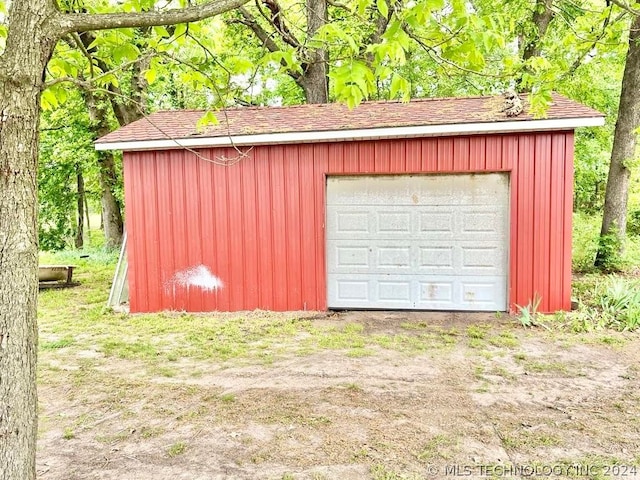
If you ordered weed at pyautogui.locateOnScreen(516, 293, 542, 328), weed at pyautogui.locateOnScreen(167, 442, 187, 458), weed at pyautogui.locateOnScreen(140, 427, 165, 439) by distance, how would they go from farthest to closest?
weed at pyautogui.locateOnScreen(516, 293, 542, 328) < weed at pyautogui.locateOnScreen(140, 427, 165, 439) < weed at pyautogui.locateOnScreen(167, 442, 187, 458)

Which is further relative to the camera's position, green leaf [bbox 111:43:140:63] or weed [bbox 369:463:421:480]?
green leaf [bbox 111:43:140:63]

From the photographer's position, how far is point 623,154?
8859 millimetres

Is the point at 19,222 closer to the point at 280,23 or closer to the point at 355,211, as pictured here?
the point at 280,23

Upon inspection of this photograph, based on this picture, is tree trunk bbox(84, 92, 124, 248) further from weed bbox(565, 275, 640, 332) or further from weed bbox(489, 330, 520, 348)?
weed bbox(565, 275, 640, 332)

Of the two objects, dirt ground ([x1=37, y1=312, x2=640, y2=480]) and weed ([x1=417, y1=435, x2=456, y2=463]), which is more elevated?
weed ([x1=417, y1=435, x2=456, y2=463])

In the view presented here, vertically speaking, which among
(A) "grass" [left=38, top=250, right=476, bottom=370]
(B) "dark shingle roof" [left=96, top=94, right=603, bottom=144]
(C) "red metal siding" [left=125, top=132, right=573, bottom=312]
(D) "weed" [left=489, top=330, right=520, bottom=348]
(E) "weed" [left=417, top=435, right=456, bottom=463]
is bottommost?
(A) "grass" [left=38, top=250, right=476, bottom=370]

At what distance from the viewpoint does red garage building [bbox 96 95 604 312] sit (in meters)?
6.35

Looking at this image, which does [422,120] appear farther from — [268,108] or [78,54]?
[78,54]

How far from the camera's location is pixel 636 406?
3.51 m

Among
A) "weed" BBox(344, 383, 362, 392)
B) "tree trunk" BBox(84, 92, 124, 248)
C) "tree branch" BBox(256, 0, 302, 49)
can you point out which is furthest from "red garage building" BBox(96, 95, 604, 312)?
"tree trunk" BBox(84, 92, 124, 248)

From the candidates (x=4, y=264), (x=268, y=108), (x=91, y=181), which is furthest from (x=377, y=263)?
(x=91, y=181)

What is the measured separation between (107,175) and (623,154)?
12.5 meters

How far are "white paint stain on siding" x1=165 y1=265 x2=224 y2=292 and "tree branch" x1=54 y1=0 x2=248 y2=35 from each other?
527 centimetres

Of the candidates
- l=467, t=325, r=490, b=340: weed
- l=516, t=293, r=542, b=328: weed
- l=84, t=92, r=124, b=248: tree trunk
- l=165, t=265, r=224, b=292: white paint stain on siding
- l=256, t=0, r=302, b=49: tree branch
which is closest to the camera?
l=256, t=0, r=302, b=49: tree branch
